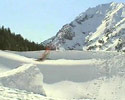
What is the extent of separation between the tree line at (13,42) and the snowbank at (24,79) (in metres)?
30.1

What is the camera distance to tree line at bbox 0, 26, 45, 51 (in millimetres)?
52750

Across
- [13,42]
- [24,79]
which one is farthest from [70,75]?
[13,42]

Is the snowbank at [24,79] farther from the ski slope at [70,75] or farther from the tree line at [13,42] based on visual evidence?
the tree line at [13,42]

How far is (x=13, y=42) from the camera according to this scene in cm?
5772

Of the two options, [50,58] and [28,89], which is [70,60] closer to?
[50,58]

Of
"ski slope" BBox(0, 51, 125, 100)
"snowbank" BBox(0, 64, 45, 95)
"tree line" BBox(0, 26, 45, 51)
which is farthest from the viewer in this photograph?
"tree line" BBox(0, 26, 45, 51)

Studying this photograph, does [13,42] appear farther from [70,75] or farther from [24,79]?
[24,79]

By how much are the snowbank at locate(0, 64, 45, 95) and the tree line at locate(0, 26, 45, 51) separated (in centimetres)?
3010

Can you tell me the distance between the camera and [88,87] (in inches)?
1065

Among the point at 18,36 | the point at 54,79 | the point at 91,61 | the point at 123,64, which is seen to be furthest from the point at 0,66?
the point at 18,36

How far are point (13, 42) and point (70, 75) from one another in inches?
1150

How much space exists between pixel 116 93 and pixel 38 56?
1322cm

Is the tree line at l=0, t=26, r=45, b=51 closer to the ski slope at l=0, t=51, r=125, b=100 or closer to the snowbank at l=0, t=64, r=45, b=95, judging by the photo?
the ski slope at l=0, t=51, r=125, b=100

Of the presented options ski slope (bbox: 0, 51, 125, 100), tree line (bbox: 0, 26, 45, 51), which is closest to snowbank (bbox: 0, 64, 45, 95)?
ski slope (bbox: 0, 51, 125, 100)
